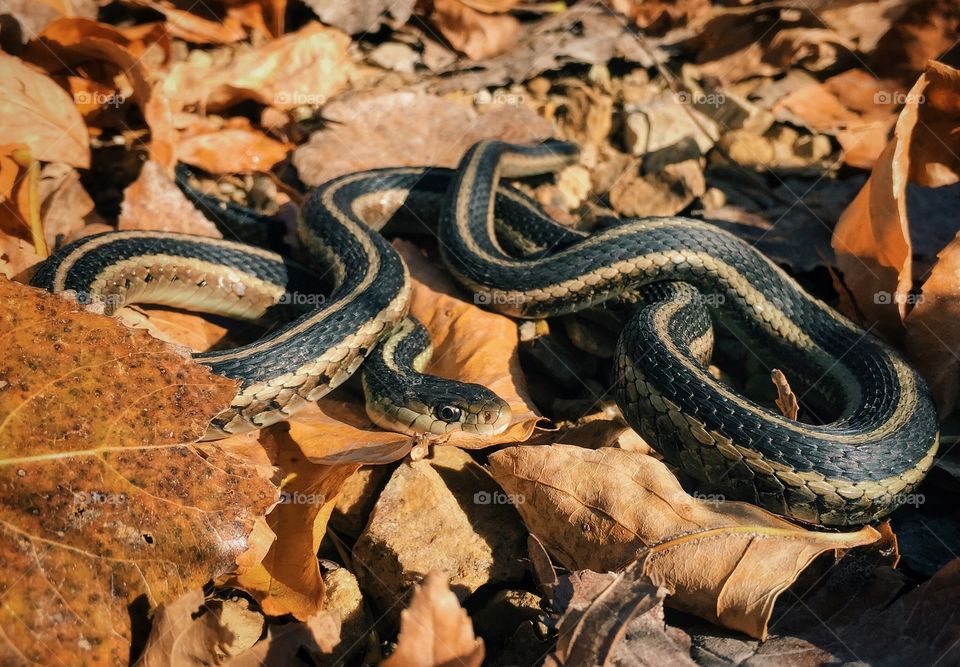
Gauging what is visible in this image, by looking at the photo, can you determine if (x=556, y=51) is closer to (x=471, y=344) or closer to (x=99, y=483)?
(x=471, y=344)

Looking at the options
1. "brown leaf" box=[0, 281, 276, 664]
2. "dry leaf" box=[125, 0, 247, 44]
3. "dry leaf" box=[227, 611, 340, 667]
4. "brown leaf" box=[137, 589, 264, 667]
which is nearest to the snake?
"brown leaf" box=[0, 281, 276, 664]

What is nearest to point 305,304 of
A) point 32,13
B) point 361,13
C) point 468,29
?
point 32,13

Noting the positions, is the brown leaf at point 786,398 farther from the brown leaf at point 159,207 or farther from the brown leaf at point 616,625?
the brown leaf at point 159,207

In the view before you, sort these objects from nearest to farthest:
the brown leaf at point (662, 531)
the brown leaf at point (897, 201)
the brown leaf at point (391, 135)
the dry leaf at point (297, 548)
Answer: the brown leaf at point (662, 531)
the dry leaf at point (297, 548)
the brown leaf at point (897, 201)
the brown leaf at point (391, 135)

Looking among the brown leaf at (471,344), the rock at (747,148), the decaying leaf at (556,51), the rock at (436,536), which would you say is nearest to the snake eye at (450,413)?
the brown leaf at (471,344)

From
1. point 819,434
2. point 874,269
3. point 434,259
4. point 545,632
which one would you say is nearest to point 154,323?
point 434,259

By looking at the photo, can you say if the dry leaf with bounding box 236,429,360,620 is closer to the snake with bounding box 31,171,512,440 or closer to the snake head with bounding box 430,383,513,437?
the snake with bounding box 31,171,512,440
